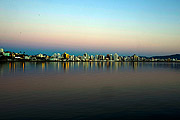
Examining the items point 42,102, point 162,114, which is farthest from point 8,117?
point 162,114

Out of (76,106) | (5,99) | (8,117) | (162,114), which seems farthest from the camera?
(5,99)

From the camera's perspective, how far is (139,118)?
57.4 ft

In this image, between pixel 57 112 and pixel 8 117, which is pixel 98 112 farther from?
pixel 8 117

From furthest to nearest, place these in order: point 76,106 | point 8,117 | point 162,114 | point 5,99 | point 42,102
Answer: point 5,99 < point 42,102 < point 76,106 < point 162,114 < point 8,117

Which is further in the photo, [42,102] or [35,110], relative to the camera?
[42,102]

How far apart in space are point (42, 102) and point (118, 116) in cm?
1096

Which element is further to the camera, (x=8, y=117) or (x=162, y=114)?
(x=162, y=114)

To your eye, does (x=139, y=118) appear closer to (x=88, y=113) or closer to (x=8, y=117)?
(x=88, y=113)

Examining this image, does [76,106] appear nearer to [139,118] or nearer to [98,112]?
[98,112]

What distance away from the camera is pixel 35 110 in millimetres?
19969

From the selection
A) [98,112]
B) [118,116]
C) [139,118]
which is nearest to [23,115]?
[98,112]

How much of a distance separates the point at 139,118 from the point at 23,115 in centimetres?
1186

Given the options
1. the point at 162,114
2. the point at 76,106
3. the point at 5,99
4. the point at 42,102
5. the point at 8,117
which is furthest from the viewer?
the point at 5,99

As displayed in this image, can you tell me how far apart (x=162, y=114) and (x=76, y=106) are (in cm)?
1000
